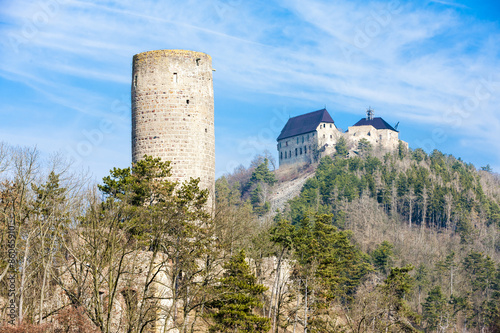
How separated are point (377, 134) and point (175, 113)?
333ft

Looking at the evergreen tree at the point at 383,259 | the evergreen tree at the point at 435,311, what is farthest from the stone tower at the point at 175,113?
the evergreen tree at the point at 383,259

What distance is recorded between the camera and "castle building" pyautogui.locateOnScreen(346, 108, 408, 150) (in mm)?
125894

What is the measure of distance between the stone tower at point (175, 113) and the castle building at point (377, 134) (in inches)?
3750

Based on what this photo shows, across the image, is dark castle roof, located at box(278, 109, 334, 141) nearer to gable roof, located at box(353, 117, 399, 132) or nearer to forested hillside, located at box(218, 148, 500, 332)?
gable roof, located at box(353, 117, 399, 132)

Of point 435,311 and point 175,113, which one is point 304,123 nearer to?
point 435,311

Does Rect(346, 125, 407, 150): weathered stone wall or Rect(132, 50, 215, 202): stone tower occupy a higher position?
Rect(346, 125, 407, 150): weathered stone wall

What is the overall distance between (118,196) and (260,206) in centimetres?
7273

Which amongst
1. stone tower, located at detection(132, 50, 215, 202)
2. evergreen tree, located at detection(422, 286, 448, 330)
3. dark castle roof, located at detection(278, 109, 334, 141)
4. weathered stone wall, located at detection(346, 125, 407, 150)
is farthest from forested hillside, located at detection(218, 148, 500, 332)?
dark castle roof, located at detection(278, 109, 334, 141)

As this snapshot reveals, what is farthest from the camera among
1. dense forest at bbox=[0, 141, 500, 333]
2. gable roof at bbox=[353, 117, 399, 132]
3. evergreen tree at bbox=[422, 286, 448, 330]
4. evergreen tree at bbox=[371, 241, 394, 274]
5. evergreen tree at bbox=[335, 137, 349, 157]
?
gable roof at bbox=[353, 117, 399, 132]

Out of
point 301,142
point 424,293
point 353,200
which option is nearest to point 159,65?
point 424,293

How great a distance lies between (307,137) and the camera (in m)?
129

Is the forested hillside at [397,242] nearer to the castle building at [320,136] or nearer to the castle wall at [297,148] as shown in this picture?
the castle building at [320,136]

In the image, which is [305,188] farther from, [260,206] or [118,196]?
[118,196]

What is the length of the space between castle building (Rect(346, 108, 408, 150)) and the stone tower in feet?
312
